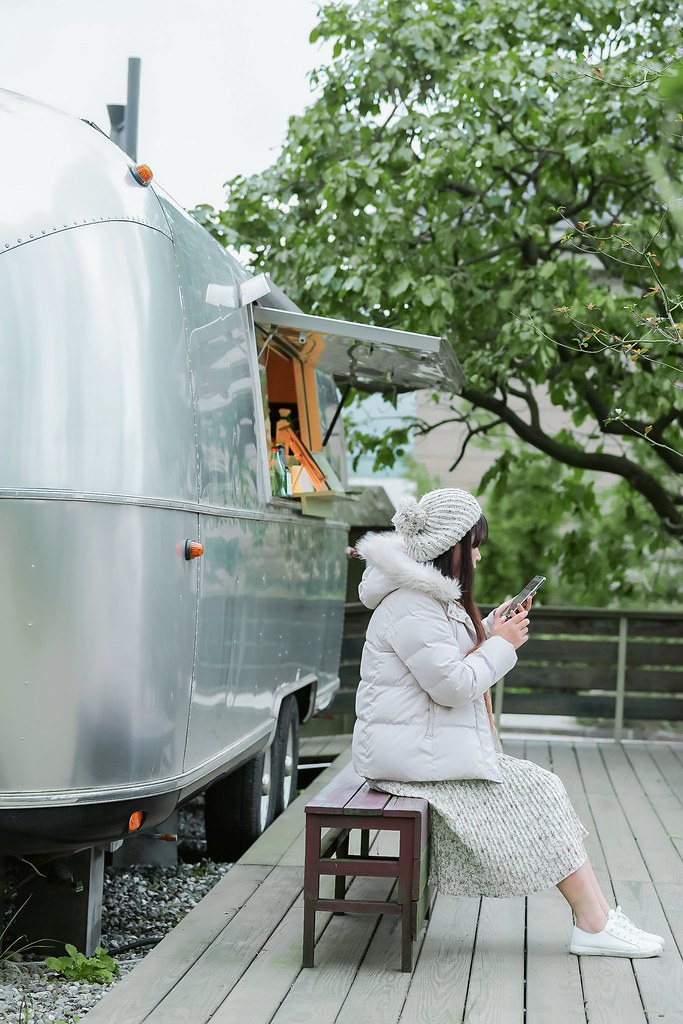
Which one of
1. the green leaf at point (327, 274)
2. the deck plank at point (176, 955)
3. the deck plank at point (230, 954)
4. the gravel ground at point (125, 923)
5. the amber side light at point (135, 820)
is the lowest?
the gravel ground at point (125, 923)

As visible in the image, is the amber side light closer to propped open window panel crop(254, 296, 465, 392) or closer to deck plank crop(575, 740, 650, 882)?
deck plank crop(575, 740, 650, 882)

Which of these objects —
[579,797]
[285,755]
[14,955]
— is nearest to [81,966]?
[14,955]

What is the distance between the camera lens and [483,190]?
896 cm

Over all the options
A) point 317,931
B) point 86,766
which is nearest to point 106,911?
point 317,931

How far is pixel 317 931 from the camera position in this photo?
4535 millimetres

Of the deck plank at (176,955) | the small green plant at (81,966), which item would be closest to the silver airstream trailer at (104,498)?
the deck plank at (176,955)

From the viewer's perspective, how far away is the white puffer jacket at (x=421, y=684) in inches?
161

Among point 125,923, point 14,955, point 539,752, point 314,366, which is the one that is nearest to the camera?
point 14,955

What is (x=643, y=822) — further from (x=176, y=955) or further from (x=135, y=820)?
(x=135, y=820)

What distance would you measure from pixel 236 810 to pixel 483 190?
489 cm

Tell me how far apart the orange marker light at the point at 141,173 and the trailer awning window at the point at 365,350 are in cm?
152

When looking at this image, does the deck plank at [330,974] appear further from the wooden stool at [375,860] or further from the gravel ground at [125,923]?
the gravel ground at [125,923]

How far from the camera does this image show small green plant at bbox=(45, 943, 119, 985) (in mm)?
4477

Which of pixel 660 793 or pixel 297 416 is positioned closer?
pixel 297 416
